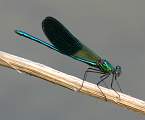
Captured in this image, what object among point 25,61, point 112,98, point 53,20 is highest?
point 53,20

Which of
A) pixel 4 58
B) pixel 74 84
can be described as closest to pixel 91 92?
pixel 74 84

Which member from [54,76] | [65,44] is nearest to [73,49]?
[65,44]

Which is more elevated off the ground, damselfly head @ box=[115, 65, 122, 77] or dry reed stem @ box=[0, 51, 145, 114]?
dry reed stem @ box=[0, 51, 145, 114]

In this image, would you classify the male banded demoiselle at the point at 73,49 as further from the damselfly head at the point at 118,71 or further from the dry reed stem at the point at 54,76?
the dry reed stem at the point at 54,76

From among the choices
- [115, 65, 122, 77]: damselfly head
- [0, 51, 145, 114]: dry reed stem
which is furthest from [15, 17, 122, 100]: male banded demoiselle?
[0, 51, 145, 114]: dry reed stem

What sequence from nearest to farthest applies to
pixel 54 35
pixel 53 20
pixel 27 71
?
pixel 27 71 < pixel 53 20 < pixel 54 35

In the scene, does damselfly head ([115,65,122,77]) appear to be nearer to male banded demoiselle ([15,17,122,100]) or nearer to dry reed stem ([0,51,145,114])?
male banded demoiselle ([15,17,122,100])

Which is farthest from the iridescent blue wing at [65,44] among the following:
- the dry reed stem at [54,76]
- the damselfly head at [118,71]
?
the dry reed stem at [54,76]

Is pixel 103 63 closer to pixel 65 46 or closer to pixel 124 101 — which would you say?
pixel 65 46

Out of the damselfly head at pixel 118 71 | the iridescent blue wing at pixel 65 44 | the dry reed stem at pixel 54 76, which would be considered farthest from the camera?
the damselfly head at pixel 118 71

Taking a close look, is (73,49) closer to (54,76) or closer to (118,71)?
(118,71)

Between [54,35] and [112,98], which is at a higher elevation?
[54,35]
